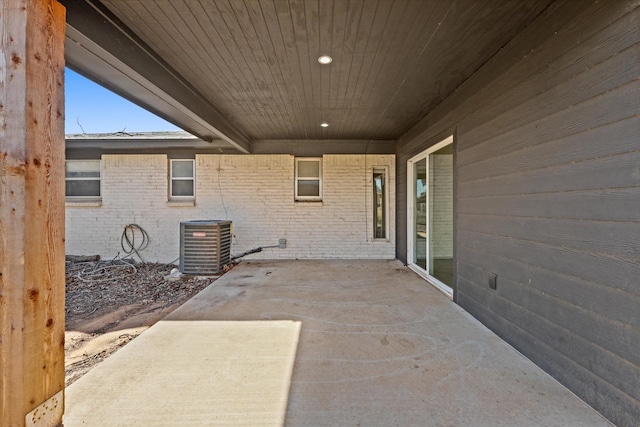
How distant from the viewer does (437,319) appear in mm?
3021

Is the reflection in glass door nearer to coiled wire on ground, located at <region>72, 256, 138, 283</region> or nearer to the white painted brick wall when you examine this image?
the white painted brick wall

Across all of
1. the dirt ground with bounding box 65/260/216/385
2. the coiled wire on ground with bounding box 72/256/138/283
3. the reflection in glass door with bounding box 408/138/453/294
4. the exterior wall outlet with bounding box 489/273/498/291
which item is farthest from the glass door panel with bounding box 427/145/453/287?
the coiled wire on ground with bounding box 72/256/138/283

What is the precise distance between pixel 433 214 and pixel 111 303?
482cm

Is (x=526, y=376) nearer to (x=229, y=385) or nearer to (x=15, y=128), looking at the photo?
(x=229, y=385)

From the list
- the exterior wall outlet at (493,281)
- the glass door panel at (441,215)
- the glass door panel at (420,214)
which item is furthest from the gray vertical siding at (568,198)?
the glass door panel at (420,214)

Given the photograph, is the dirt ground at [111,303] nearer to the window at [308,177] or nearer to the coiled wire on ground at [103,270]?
the coiled wire on ground at [103,270]

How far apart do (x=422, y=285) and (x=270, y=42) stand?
378 centimetres

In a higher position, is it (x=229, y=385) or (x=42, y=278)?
(x=42, y=278)

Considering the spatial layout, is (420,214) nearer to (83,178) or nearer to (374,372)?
(374,372)

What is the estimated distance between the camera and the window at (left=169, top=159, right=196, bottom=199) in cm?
648

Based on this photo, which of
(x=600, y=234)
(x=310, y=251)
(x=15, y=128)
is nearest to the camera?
(x=15, y=128)

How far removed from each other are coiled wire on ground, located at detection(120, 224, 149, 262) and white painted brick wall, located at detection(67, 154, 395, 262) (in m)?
0.11

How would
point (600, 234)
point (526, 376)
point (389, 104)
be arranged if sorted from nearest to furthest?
point (600, 234), point (526, 376), point (389, 104)

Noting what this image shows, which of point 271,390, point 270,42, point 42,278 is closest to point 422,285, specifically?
point 271,390
